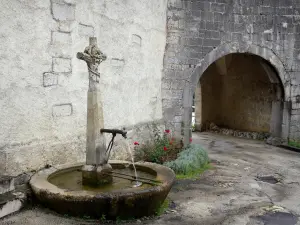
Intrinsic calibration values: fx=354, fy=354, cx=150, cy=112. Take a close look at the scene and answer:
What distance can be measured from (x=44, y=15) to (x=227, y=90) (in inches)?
348

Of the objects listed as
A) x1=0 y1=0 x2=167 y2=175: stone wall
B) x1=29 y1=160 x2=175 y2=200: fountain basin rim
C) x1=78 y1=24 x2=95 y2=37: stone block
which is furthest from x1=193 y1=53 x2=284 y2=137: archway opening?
x1=29 y1=160 x2=175 y2=200: fountain basin rim

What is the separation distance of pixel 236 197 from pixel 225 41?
407cm

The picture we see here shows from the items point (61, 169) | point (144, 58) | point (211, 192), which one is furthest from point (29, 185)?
point (144, 58)

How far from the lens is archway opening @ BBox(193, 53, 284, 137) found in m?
9.07

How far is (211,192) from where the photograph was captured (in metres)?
4.92

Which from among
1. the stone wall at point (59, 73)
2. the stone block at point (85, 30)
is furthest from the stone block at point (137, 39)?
the stone block at point (85, 30)

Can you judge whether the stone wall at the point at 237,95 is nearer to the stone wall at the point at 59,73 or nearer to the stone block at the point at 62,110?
the stone wall at the point at 59,73

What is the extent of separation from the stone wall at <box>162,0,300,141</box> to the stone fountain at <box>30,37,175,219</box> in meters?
3.22

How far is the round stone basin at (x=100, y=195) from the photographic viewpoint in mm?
3396

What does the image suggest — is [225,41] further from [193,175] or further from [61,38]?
[61,38]

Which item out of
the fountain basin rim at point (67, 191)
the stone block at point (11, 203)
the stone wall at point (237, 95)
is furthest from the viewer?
the stone wall at point (237, 95)

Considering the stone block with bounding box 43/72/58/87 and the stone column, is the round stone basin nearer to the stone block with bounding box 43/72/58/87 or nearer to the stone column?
the stone column

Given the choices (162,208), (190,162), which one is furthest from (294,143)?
(162,208)

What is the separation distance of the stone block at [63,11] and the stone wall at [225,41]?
116 inches
